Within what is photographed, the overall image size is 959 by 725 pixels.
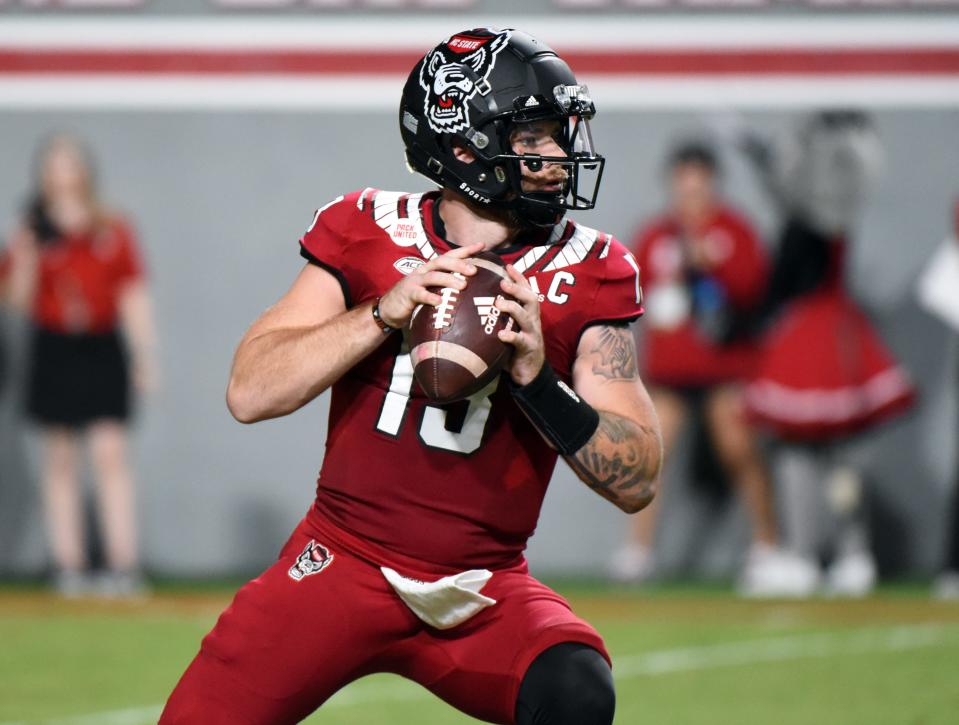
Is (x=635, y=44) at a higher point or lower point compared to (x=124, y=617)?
higher

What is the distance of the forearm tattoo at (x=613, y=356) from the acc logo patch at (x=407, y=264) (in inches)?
15.7

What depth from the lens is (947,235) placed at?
8.85m

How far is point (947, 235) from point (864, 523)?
1.78m

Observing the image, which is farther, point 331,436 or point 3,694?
point 3,694

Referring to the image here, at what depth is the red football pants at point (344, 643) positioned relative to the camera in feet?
9.52

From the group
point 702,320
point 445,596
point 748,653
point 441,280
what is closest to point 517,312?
point 441,280

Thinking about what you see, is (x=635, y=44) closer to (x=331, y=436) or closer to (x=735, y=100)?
(x=735, y=100)

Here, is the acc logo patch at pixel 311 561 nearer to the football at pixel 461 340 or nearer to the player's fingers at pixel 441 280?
the football at pixel 461 340

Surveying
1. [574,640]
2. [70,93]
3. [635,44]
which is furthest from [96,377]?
[574,640]

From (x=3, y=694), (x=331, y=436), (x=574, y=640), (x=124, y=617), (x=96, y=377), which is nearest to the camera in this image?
(x=574, y=640)

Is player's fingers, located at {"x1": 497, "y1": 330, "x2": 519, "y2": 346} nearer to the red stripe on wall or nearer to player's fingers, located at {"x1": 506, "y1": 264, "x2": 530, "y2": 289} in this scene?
player's fingers, located at {"x1": 506, "y1": 264, "x2": 530, "y2": 289}

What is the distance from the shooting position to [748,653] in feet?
20.8

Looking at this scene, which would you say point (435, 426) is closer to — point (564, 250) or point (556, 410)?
point (556, 410)

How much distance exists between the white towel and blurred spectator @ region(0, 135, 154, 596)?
17.3 ft
